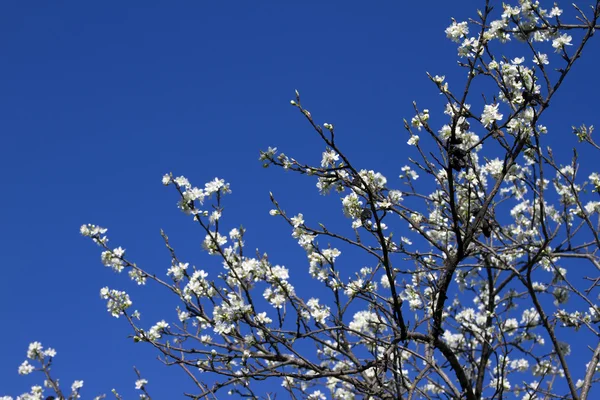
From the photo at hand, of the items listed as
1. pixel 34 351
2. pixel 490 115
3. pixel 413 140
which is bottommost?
pixel 490 115

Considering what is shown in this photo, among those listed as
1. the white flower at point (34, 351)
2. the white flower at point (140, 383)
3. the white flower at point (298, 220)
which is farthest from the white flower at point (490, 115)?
the white flower at point (34, 351)

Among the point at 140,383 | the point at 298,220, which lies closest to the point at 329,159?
the point at 298,220

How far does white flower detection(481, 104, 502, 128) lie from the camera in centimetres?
391

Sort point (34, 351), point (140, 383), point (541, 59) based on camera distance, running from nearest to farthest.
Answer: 1. point (541, 59)
2. point (140, 383)
3. point (34, 351)

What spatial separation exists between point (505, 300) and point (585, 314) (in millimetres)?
1427

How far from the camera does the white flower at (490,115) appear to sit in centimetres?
391

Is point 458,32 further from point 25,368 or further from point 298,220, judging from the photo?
point 25,368

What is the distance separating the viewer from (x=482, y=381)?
20.8 feet

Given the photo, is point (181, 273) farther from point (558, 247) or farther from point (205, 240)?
point (558, 247)

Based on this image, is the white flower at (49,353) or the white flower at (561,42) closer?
the white flower at (561,42)

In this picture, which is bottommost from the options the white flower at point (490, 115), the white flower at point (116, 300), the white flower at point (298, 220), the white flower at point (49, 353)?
the white flower at point (490, 115)

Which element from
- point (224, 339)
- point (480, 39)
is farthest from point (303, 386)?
point (480, 39)

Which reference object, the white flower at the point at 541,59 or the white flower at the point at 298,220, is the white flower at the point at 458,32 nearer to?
the white flower at the point at 541,59

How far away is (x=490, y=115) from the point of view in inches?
154
